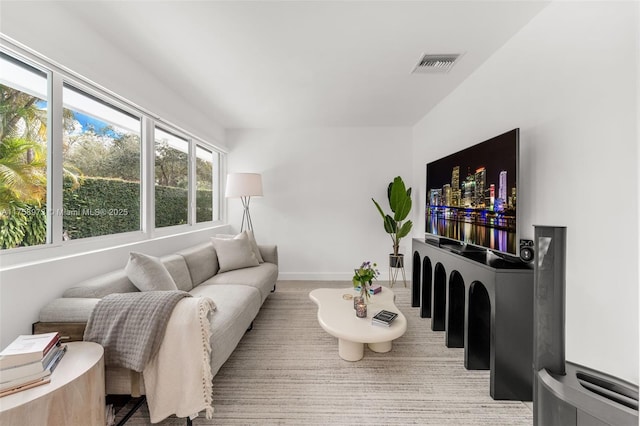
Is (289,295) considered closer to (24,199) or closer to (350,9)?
(24,199)

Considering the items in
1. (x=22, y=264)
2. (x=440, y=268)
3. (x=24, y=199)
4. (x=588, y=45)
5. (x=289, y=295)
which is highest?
(x=588, y=45)

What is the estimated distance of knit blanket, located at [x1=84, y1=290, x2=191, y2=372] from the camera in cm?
129

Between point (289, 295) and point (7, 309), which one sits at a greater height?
point (7, 309)

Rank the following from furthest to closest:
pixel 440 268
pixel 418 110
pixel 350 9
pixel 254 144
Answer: pixel 254 144, pixel 418 110, pixel 440 268, pixel 350 9

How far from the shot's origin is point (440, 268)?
2.50 m

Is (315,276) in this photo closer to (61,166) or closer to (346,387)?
(346,387)

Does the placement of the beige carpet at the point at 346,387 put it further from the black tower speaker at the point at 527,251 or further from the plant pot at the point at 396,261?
the plant pot at the point at 396,261

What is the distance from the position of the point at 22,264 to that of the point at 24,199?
0.38m

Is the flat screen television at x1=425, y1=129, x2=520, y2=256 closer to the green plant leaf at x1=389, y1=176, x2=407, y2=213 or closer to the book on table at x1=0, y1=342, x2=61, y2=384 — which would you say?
the green plant leaf at x1=389, y1=176, x2=407, y2=213

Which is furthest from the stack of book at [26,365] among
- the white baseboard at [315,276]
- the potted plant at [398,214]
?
the potted plant at [398,214]

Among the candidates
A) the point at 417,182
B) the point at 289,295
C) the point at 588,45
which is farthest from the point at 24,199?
the point at 417,182

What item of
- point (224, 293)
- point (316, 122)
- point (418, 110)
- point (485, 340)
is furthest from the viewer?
point (316, 122)

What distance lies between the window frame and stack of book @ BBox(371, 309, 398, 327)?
7.21ft

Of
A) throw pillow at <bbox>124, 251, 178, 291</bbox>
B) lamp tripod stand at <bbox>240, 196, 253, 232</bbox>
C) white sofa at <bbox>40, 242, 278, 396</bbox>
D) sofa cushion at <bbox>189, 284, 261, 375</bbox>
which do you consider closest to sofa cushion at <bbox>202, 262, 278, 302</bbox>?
white sofa at <bbox>40, 242, 278, 396</bbox>
